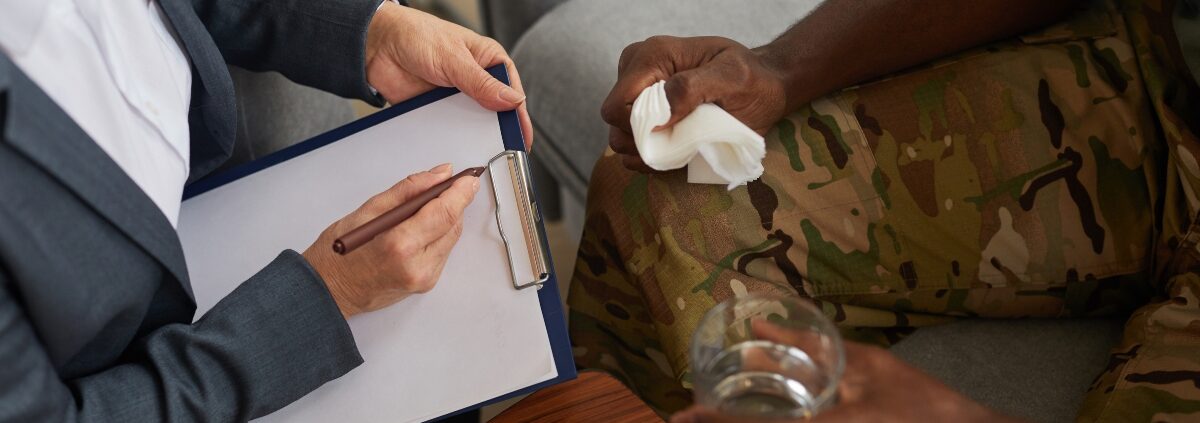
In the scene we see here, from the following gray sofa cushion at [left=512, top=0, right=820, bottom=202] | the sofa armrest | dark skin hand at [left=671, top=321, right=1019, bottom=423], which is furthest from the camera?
the sofa armrest

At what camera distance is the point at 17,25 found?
2.21 ft

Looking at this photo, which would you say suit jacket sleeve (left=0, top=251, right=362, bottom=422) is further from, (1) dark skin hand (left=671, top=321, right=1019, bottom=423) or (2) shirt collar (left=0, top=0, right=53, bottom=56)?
(1) dark skin hand (left=671, top=321, right=1019, bottom=423)

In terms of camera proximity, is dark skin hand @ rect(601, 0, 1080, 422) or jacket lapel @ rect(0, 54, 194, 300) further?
dark skin hand @ rect(601, 0, 1080, 422)

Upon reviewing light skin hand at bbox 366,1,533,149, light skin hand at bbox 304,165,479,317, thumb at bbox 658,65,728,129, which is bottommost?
light skin hand at bbox 304,165,479,317

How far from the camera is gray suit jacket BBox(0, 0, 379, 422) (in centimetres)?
62

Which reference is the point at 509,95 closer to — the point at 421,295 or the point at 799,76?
the point at 421,295

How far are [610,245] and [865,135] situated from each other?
276 millimetres

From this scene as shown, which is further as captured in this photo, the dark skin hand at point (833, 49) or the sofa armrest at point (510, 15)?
the sofa armrest at point (510, 15)

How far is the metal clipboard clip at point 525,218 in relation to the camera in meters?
0.74

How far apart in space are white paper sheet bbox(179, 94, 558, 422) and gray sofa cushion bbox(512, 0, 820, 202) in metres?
Answer: 0.39

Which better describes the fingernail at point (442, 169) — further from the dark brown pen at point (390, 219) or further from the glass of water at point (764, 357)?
the glass of water at point (764, 357)

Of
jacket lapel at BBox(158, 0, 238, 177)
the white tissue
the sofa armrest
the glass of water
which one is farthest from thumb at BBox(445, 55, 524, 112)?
the sofa armrest

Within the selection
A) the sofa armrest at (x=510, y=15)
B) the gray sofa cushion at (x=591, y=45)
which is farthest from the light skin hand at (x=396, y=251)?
the sofa armrest at (x=510, y=15)

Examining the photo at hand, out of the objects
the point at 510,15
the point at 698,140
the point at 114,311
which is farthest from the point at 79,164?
the point at 510,15
